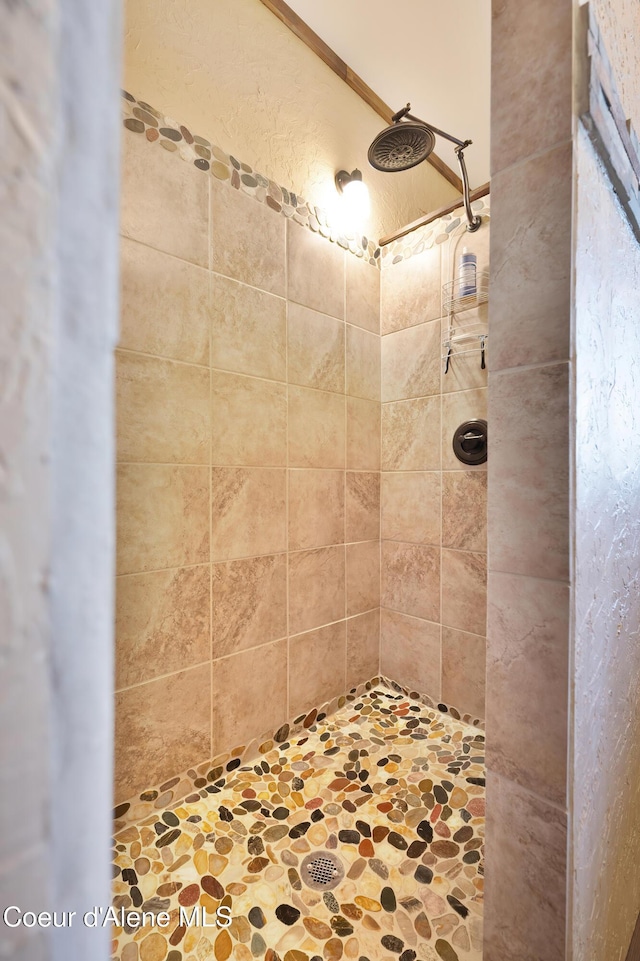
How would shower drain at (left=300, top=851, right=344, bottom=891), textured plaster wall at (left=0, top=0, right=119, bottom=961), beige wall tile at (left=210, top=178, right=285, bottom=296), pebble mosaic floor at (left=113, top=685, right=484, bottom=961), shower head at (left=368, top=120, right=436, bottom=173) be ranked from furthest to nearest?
shower head at (left=368, top=120, right=436, bottom=173)
beige wall tile at (left=210, top=178, right=285, bottom=296)
shower drain at (left=300, top=851, right=344, bottom=891)
pebble mosaic floor at (left=113, top=685, right=484, bottom=961)
textured plaster wall at (left=0, top=0, right=119, bottom=961)

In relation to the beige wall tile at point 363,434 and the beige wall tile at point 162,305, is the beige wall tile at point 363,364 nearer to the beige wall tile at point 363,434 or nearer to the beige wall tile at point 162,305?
the beige wall tile at point 363,434

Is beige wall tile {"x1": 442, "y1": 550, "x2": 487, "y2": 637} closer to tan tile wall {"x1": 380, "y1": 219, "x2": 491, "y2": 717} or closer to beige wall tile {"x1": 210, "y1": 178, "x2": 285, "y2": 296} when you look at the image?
tan tile wall {"x1": 380, "y1": 219, "x2": 491, "y2": 717}

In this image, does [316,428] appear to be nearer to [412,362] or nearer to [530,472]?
[412,362]

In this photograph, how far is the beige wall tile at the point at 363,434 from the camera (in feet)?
5.30

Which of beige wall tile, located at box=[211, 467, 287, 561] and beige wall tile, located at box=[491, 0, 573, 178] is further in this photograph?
beige wall tile, located at box=[211, 467, 287, 561]

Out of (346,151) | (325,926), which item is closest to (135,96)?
(346,151)

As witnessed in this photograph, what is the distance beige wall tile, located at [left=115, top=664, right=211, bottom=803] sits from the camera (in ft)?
3.42

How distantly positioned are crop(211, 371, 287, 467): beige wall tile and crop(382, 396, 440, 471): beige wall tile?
514 mm

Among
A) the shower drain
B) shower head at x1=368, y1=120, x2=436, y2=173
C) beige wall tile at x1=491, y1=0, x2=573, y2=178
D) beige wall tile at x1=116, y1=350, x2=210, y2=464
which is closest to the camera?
beige wall tile at x1=491, y1=0, x2=573, y2=178

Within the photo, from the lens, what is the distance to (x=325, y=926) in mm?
830

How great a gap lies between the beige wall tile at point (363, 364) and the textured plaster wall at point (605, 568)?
0.90 metres

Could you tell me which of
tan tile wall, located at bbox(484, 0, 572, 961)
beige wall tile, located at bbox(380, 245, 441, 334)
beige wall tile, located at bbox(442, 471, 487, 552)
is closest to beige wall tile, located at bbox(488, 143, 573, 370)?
tan tile wall, located at bbox(484, 0, 572, 961)

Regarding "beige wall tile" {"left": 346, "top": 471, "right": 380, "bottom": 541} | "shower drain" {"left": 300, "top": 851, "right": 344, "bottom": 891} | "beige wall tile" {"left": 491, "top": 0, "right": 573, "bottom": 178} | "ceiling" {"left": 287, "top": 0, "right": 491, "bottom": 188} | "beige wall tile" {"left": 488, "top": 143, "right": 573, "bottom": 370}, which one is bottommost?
"shower drain" {"left": 300, "top": 851, "right": 344, "bottom": 891}

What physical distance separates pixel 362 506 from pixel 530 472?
1076 mm
